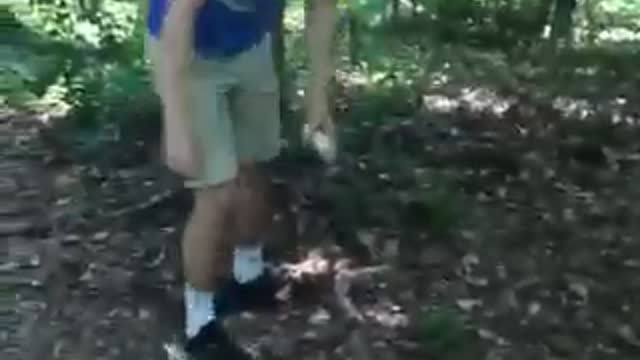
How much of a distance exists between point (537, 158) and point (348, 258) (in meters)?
1.12

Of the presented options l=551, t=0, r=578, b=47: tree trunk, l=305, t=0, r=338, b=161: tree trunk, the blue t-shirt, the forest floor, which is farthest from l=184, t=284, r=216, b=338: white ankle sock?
l=551, t=0, r=578, b=47: tree trunk

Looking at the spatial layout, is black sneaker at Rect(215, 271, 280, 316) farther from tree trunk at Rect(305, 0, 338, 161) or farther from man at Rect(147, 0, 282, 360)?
tree trunk at Rect(305, 0, 338, 161)

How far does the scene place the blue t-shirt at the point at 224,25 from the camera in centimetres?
380

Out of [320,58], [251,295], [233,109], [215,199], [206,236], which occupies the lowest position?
[251,295]

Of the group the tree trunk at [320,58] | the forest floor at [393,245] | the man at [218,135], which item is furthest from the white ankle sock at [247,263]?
the tree trunk at [320,58]

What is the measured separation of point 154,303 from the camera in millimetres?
4371

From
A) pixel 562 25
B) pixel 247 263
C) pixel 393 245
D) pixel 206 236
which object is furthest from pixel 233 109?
pixel 562 25

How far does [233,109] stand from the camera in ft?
13.4

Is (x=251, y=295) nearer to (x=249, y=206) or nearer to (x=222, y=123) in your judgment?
(x=249, y=206)

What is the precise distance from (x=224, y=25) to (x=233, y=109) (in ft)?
1.01

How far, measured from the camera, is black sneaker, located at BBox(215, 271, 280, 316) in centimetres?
427

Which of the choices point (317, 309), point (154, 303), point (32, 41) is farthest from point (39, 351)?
point (32, 41)

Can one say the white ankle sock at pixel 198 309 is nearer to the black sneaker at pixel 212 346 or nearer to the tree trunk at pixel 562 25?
the black sneaker at pixel 212 346

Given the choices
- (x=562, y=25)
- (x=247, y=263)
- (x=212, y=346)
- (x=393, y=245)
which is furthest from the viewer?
(x=562, y=25)
